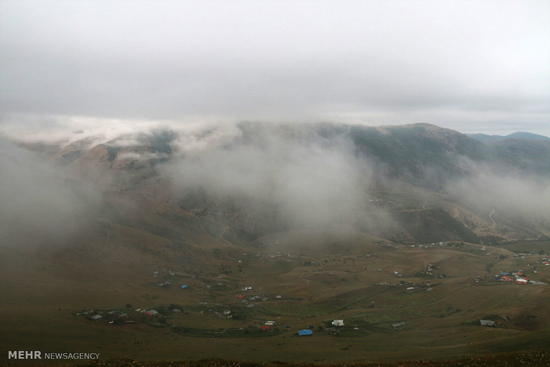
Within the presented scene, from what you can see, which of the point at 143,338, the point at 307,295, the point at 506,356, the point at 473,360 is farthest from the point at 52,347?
the point at 307,295

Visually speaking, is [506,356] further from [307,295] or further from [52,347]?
[307,295]

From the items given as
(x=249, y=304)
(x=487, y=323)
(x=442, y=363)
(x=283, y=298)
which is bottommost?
(x=283, y=298)

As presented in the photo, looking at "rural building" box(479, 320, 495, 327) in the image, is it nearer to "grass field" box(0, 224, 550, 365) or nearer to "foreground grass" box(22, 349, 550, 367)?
"grass field" box(0, 224, 550, 365)

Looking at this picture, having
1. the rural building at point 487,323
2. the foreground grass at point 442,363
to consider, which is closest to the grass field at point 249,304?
the rural building at point 487,323

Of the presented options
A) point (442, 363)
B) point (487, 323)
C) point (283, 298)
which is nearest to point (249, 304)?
point (283, 298)

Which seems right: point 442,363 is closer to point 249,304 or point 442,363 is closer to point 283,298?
point 249,304

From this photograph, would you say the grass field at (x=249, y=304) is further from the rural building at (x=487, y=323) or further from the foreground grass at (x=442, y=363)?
the foreground grass at (x=442, y=363)

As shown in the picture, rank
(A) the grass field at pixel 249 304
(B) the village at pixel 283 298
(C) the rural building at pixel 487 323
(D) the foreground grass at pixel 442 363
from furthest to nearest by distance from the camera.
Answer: (B) the village at pixel 283 298 < (C) the rural building at pixel 487 323 < (A) the grass field at pixel 249 304 < (D) the foreground grass at pixel 442 363

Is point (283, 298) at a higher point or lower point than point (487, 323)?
lower

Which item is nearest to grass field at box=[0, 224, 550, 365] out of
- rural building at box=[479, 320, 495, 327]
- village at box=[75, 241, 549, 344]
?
village at box=[75, 241, 549, 344]

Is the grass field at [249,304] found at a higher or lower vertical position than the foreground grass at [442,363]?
lower

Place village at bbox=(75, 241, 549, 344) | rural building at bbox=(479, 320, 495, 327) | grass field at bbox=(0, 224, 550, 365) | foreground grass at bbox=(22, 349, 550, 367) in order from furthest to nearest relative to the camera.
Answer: village at bbox=(75, 241, 549, 344)
rural building at bbox=(479, 320, 495, 327)
grass field at bbox=(0, 224, 550, 365)
foreground grass at bbox=(22, 349, 550, 367)

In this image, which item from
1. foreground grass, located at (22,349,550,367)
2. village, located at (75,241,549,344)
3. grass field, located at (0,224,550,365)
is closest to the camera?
foreground grass, located at (22,349,550,367)
